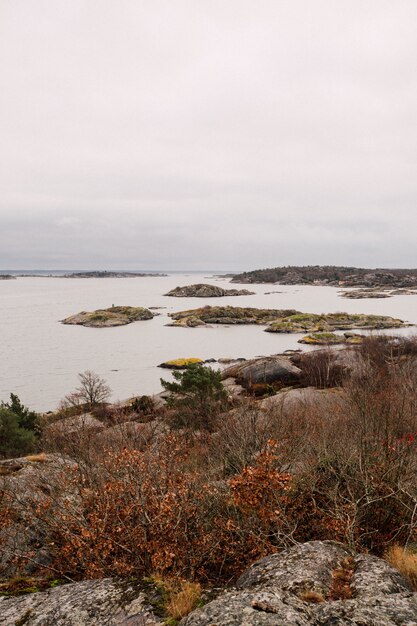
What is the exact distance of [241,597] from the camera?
5.50 meters

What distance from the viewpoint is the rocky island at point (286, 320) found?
4045 inches

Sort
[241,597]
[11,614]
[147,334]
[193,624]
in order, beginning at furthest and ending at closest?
1. [147,334]
2. [11,614]
3. [241,597]
4. [193,624]

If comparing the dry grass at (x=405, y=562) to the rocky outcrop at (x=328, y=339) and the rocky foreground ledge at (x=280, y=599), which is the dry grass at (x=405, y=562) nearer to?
the rocky foreground ledge at (x=280, y=599)

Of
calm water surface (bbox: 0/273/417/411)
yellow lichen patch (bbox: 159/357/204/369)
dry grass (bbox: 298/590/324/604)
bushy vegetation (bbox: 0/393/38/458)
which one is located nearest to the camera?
dry grass (bbox: 298/590/324/604)

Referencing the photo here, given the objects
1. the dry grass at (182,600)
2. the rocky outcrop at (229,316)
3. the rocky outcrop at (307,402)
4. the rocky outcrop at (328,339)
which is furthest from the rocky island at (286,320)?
the dry grass at (182,600)

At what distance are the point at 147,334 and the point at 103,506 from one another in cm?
8796

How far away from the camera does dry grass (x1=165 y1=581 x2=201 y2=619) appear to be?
559 cm

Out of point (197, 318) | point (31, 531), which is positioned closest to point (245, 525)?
point (31, 531)

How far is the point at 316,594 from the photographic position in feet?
19.0

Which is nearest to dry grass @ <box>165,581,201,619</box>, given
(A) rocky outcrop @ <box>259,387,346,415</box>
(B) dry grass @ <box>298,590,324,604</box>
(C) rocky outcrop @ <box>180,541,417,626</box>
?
(C) rocky outcrop @ <box>180,541,417,626</box>

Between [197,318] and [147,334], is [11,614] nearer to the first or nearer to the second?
[147,334]

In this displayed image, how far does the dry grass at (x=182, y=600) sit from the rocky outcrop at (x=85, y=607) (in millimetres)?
232

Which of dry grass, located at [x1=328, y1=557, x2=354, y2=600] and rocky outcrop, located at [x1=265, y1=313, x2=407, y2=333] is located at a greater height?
dry grass, located at [x1=328, y1=557, x2=354, y2=600]

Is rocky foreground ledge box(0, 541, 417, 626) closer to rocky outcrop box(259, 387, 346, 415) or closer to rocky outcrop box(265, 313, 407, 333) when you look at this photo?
rocky outcrop box(259, 387, 346, 415)
